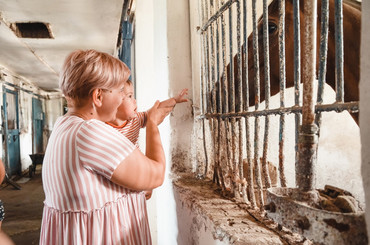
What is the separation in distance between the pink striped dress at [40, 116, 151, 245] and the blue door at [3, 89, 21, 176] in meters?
7.76

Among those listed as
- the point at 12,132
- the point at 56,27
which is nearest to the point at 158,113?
the point at 56,27

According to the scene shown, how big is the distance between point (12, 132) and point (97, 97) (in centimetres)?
859

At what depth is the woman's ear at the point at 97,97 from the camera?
978 millimetres

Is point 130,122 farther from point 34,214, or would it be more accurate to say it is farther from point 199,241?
point 34,214

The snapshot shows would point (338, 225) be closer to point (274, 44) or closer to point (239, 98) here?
point (239, 98)

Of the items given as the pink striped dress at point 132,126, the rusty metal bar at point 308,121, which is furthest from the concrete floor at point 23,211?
the rusty metal bar at point 308,121

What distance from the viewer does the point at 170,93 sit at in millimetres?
1572

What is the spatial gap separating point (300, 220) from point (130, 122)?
1322mm

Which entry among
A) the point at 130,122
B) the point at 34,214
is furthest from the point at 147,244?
the point at 34,214

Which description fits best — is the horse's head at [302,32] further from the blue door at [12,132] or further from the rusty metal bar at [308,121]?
the blue door at [12,132]

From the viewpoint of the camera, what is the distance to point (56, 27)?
4.45 m

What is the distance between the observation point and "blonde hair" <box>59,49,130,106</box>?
950 mm

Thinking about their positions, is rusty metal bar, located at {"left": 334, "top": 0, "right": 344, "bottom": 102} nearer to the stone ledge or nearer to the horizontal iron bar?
the horizontal iron bar

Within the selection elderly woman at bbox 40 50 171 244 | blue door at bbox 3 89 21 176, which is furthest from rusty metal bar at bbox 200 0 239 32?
blue door at bbox 3 89 21 176
